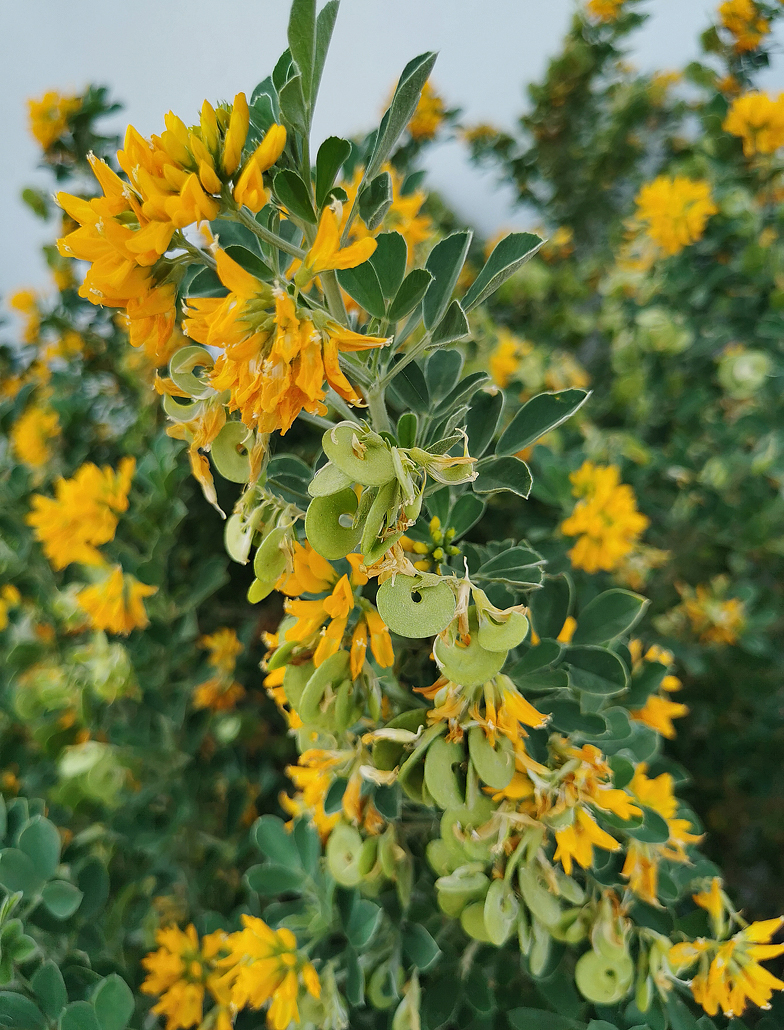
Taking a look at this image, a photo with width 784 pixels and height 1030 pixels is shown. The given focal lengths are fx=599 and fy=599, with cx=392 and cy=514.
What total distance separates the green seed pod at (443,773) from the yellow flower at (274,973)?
0.18 metres

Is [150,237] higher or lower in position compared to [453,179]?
lower

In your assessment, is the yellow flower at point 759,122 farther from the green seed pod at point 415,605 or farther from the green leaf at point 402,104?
the green seed pod at point 415,605

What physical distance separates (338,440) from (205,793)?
27.6 inches

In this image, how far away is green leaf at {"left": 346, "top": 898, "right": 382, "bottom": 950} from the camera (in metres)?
0.38

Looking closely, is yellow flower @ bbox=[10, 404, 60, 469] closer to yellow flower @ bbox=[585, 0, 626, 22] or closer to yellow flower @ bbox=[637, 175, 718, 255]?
yellow flower @ bbox=[637, 175, 718, 255]

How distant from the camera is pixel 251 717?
0.80 meters

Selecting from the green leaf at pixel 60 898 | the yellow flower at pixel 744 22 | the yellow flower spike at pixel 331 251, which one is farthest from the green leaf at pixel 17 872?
the yellow flower at pixel 744 22

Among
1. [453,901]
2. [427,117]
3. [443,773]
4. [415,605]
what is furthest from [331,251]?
[427,117]

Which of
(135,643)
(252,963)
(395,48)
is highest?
(395,48)

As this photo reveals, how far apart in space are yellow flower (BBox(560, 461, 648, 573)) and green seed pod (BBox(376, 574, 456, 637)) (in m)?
0.38

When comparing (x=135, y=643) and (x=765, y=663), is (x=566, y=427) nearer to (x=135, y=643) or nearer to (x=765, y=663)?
(x=765, y=663)

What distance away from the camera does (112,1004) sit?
36 cm

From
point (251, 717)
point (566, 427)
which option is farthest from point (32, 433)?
point (566, 427)

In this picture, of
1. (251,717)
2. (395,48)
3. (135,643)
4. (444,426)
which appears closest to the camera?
(444,426)
